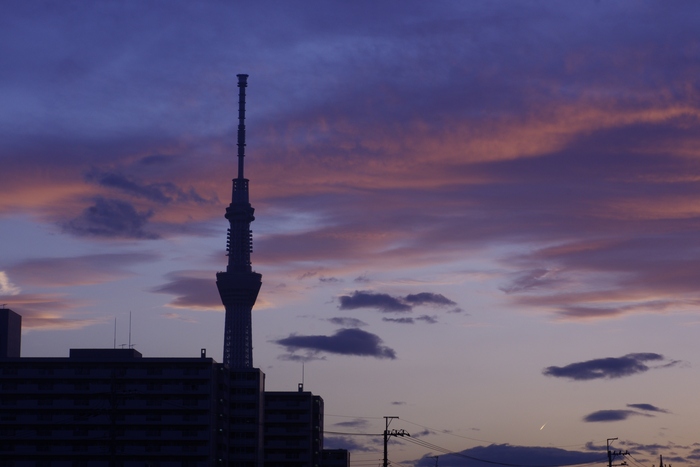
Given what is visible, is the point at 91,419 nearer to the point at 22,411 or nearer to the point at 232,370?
the point at 22,411

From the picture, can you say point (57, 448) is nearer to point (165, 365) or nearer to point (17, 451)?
point (17, 451)

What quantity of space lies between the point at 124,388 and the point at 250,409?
26430 mm

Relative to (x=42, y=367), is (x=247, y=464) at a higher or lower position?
lower

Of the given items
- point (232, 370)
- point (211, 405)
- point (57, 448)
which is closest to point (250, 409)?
point (232, 370)

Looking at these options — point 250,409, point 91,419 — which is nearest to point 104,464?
point 91,419

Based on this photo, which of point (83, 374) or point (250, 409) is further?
point (250, 409)

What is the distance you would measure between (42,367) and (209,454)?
99.7 ft

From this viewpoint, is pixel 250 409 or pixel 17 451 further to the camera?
pixel 250 409

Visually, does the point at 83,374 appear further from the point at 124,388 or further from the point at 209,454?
the point at 209,454

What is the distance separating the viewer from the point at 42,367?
587 feet

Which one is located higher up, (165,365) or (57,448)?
(165,365)

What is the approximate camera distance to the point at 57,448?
174125 mm

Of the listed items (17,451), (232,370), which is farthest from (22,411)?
(232,370)

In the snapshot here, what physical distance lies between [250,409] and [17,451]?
40697 millimetres
